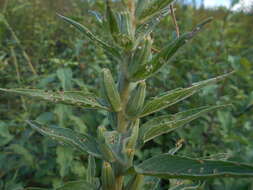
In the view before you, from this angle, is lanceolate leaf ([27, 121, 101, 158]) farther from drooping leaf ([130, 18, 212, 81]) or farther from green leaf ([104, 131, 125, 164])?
drooping leaf ([130, 18, 212, 81])

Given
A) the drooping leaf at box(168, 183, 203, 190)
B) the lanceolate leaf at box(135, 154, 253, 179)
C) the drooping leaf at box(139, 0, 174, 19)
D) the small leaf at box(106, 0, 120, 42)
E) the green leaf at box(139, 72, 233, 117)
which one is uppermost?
the drooping leaf at box(139, 0, 174, 19)

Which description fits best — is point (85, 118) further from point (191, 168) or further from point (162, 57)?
point (191, 168)

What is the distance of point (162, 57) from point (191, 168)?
1.06 feet

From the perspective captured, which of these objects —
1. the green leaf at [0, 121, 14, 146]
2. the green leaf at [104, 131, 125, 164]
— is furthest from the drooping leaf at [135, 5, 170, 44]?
the green leaf at [0, 121, 14, 146]

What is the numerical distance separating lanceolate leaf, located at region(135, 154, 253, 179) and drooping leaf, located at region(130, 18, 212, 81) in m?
0.25

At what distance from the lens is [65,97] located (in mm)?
892

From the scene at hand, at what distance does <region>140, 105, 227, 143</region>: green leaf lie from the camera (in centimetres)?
88

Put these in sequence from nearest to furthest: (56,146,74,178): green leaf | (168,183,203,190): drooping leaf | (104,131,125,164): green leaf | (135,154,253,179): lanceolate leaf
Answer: (135,154,253,179): lanceolate leaf, (104,131,125,164): green leaf, (168,183,203,190): drooping leaf, (56,146,74,178): green leaf

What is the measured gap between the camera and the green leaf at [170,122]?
2.90ft

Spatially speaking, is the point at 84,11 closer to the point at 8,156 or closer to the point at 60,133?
the point at 8,156

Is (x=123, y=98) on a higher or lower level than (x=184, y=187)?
higher

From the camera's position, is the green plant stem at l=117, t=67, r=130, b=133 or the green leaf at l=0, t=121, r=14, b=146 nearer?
the green plant stem at l=117, t=67, r=130, b=133

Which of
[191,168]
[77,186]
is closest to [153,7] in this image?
[191,168]

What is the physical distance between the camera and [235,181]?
1.73 m
